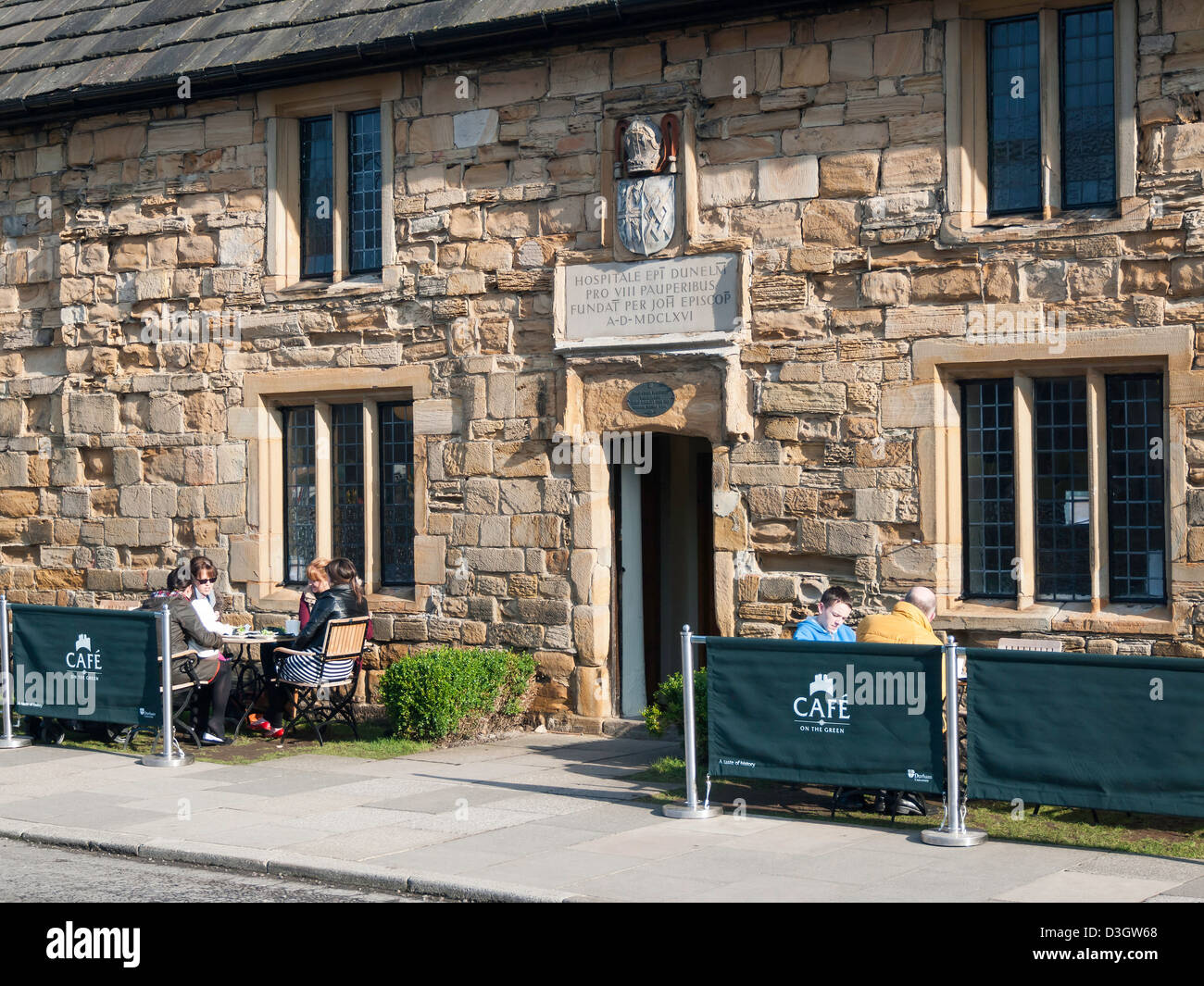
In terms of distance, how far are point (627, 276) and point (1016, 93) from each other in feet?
10.6

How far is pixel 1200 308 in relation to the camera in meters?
10.2

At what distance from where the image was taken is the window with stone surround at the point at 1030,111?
A: 1073 centimetres

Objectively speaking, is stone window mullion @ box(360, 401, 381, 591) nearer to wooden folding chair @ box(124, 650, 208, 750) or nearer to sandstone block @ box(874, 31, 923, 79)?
wooden folding chair @ box(124, 650, 208, 750)

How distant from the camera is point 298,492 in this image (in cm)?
1410

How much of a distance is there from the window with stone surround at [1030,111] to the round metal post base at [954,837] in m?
4.55

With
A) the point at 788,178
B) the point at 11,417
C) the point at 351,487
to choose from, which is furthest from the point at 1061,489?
the point at 11,417

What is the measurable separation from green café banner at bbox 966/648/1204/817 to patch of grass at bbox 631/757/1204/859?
15.9 inches

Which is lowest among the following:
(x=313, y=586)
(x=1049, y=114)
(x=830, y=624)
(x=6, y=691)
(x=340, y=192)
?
(x=6, y=691)

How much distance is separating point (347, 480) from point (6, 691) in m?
3.42

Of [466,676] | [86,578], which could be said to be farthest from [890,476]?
[86,578]

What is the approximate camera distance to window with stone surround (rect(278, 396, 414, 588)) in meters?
13.6

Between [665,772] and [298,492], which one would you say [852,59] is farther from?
[298,492]

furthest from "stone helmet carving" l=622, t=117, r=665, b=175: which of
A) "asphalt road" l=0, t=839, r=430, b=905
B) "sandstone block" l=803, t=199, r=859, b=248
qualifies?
"asphalt road" l=0, t=839, r=430, b=905

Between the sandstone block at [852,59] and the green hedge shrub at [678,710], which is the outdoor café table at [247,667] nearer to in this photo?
the green hedge shrub at [678,710]
